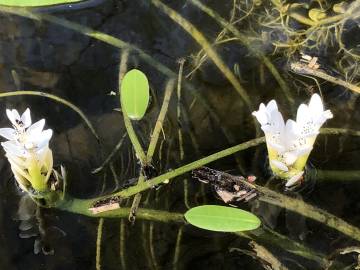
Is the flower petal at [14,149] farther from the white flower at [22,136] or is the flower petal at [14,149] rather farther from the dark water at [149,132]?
the dark water at [149,132]

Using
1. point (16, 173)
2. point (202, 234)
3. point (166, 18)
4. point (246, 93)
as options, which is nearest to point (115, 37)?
point (166, 18)

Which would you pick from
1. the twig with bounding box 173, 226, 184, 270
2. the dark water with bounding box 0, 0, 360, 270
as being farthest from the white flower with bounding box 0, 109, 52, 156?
the twig with bounding box 173, 226, 184, 270

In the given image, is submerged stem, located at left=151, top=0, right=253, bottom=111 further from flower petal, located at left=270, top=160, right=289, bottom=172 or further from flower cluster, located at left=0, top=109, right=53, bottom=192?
flower cluster, located at left=0, top=109, right=53, bottom=192

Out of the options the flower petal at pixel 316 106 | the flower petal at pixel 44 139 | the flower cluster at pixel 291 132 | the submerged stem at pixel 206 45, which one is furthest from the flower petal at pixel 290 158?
the flower petal at pixel 44 139

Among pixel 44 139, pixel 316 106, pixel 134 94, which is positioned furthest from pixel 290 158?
pixel 44 139

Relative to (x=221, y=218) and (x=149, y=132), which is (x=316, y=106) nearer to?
(x=221, y=218)

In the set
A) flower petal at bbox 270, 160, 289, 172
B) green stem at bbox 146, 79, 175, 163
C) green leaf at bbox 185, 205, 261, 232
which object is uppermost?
green stem at bbox 146, 79, 175, 163
